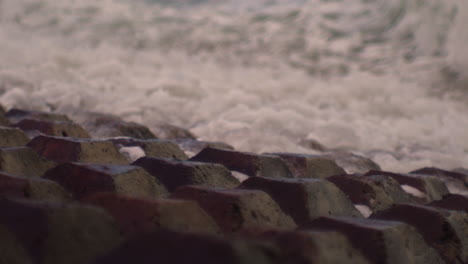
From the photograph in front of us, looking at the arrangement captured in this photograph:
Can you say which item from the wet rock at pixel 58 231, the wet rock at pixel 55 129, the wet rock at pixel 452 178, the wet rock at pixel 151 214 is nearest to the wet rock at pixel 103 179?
the wet rock at pixel 151 214

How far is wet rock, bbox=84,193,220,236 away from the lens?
1.33 m

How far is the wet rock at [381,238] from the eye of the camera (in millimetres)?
1469

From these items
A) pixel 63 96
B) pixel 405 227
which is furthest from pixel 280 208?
pixel 63 96

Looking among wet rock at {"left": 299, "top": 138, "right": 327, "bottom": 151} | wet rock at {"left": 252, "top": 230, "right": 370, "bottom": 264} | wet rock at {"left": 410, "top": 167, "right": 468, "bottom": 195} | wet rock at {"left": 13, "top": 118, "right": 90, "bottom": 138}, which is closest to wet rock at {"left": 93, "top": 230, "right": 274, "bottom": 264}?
wet rock at {"left": 252, "top": 230, "right": 370, "bottom": 264}

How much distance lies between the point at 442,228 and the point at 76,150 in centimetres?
A: 138

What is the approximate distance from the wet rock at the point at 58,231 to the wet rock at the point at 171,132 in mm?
2783

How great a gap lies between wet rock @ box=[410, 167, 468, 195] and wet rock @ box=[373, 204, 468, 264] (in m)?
1.46

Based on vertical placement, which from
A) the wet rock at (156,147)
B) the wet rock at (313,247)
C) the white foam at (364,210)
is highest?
the wet rock at (313,247)

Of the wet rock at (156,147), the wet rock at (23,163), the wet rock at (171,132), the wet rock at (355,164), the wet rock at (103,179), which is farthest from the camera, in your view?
the wet rock at (171,132)

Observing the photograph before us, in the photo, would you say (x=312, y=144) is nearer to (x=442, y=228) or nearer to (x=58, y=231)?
(x=442, y=228)

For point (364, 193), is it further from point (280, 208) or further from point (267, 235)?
point (267, 235)

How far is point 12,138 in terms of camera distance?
7.80ft

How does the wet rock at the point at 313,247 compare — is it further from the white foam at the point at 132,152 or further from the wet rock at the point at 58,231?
the white foam at the point at 132,152

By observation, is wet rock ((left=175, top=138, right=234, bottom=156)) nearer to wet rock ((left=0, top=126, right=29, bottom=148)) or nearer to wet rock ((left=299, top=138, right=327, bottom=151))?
wet rock ((left=0, top=126, right=29, bottom=148))
